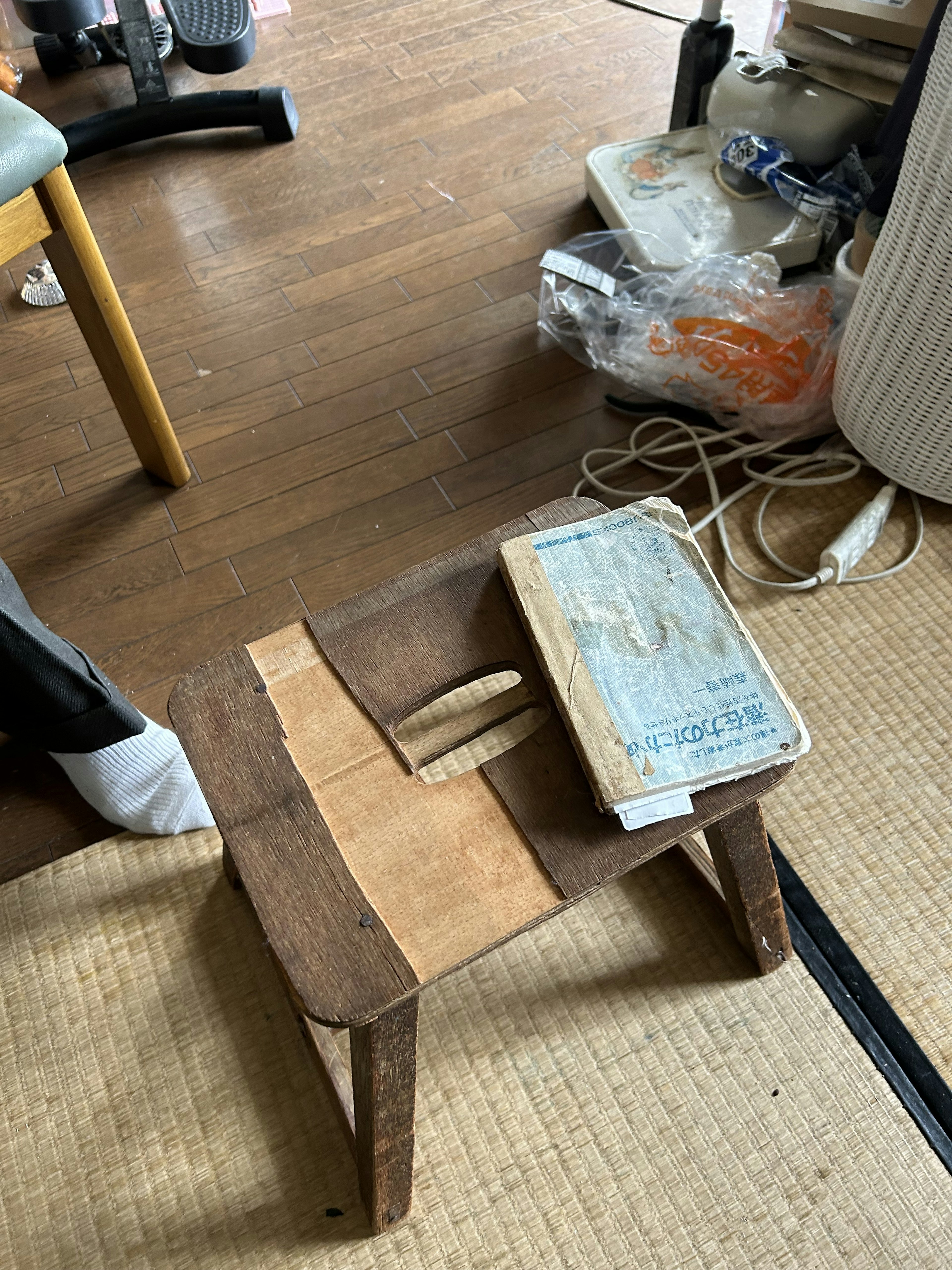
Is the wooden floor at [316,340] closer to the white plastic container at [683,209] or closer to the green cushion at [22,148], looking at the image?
the white plastic container at [683,209]

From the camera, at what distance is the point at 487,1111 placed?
0.91 metres

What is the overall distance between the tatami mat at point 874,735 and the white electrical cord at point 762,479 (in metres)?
0.02

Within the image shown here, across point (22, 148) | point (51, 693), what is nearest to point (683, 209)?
point (22, 148)

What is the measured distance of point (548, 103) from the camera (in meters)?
1.95

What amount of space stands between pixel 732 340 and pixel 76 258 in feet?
2.78

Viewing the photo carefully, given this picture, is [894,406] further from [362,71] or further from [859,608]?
[362,71]

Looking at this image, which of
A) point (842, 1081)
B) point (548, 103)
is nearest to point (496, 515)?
point (842, 1081)

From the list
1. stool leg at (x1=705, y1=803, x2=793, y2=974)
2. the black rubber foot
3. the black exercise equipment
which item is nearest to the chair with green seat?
the black exercise equipment

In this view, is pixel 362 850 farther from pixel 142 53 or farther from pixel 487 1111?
pixel 142 53

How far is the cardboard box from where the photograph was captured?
133 centimetres

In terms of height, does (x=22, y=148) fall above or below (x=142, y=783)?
above

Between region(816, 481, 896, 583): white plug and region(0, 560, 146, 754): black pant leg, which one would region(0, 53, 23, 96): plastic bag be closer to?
region(0, 560, 146, 754): black pant leg

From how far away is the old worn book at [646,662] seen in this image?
2.27 ft

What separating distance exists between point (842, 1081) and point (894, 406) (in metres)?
0.79
